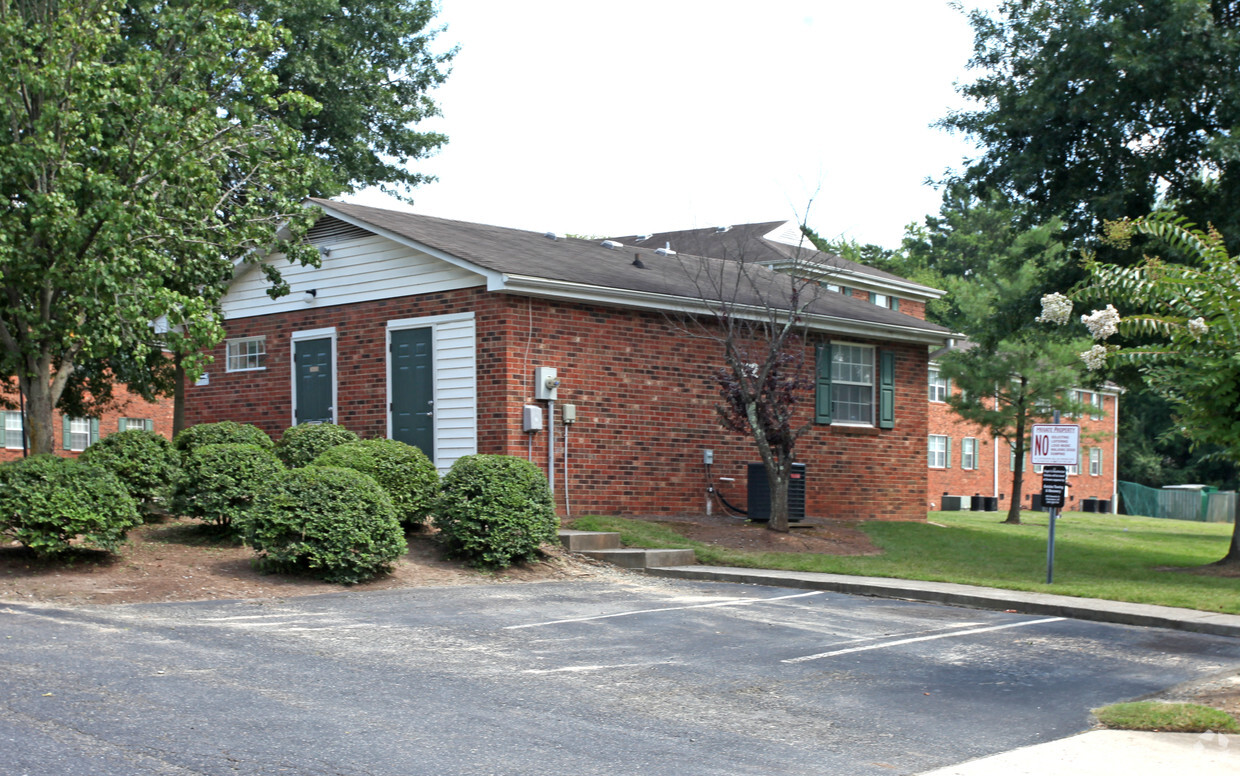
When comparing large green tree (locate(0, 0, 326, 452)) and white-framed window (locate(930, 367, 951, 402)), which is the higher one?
large green tree (locate(0, 0, 326, 452))

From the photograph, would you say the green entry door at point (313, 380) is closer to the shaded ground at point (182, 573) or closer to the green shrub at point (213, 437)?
the green shrub at point (213, 437)

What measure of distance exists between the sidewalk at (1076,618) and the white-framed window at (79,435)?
90.5ft

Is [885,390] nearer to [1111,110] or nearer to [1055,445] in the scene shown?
[1111,110]

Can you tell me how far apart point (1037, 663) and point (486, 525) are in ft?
20.5

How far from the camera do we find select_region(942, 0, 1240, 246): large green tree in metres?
17.0

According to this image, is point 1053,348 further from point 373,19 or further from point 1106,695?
point 1106,695

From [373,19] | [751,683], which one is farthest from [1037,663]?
[373,19]

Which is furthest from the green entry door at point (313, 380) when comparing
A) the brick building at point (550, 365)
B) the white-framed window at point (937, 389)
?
the white-framed window at point (937, 389)

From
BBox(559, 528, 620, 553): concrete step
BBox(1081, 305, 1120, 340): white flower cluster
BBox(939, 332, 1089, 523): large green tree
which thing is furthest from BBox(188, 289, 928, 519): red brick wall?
BBox(939, 332, 1089, 523): large green tree

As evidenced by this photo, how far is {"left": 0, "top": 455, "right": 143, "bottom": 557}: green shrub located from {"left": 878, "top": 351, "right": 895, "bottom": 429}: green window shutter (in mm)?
13767

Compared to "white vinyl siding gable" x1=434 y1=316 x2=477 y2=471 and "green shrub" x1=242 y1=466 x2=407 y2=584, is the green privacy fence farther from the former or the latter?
"green shrub" x1=242 y1=466 x2=407 y2=584

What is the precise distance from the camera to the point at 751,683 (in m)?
7.90

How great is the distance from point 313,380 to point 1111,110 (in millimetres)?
13137

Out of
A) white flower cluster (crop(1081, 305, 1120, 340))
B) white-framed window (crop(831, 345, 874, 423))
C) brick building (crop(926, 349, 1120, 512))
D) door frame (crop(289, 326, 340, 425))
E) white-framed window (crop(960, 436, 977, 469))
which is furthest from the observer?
white-framed window (crop(960, 436, 977, 469))
